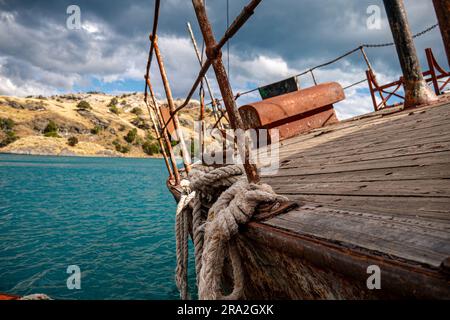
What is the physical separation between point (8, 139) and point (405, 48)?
66053mm

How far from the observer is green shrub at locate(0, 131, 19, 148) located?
51000 mm

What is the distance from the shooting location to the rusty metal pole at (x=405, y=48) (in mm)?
4457

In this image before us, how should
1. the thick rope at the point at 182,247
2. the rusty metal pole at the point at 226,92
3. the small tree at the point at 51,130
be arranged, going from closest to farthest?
the rusty metal pole at the point at 226,92 → the thick rope at the point at 182,247 → the small tree at the point at 51,130

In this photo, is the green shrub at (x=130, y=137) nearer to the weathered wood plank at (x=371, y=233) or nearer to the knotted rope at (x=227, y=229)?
the knotted rope at (x=227, y=229)

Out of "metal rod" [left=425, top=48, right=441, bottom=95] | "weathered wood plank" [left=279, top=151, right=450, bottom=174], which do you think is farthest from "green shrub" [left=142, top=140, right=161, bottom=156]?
"weathered wood plank" [left=279, top=151, right=450, bottom=174]

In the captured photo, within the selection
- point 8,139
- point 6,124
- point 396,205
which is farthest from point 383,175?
point 6,124

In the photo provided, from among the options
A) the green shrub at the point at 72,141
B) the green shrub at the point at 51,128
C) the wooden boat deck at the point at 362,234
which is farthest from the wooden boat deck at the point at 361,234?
the green shrub at the point at 51,128

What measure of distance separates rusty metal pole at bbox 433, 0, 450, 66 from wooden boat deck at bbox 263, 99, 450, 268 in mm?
537

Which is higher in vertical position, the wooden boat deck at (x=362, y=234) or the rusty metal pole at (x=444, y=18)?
the rusty metal pole at (x=444, y=18)

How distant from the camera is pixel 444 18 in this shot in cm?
65

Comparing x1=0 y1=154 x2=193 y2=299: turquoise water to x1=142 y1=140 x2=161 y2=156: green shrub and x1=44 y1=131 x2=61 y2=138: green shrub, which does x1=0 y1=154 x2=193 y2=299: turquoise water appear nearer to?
x1=44 y1=131 x2=61 y2=138: green shrub

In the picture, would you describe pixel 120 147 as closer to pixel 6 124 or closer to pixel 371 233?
pixel 6 124

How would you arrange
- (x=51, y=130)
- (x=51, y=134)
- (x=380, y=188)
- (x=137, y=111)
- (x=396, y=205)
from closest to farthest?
1. (x=396, y=205)
2. (x=380, y=188)
3. (x=51, y=134)
4. (x=51, y=130)
5. (x=137, y=111)

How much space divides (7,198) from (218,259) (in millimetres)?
16550
